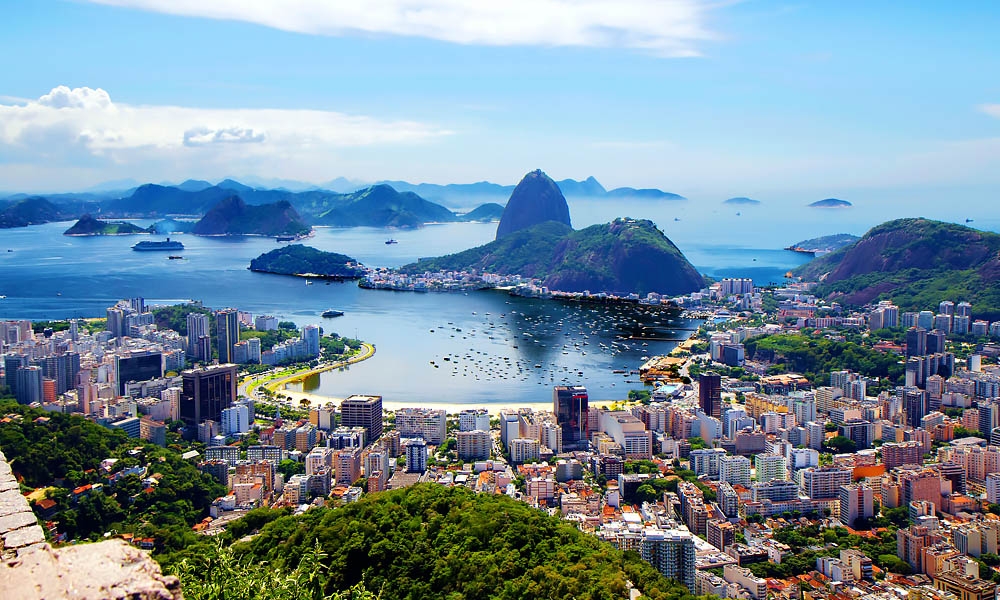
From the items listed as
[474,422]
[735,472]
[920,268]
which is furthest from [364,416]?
[920,268]

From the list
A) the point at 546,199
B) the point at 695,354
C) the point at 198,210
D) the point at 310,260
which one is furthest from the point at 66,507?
the point at 198,210

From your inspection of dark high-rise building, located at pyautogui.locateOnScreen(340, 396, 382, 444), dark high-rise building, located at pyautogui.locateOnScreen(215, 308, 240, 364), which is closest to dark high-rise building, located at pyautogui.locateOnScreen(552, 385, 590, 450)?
dark high-rise building, located at pyautogui.locateOnScreen(340, 396, 382, 444)

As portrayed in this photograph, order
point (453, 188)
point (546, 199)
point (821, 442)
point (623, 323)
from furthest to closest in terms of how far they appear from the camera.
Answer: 1. point (453, 188)
2. point (546, 199)
3. point (623, 323)
4. point (821, 442)

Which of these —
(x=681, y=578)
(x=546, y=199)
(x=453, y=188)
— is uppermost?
(x=453, y=188)

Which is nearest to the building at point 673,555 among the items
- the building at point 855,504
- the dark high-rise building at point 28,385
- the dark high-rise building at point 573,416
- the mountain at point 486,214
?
the building at point 855,504

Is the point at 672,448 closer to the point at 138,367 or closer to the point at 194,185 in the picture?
the point at 138,367

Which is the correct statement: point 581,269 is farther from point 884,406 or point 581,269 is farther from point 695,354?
point 884,406
